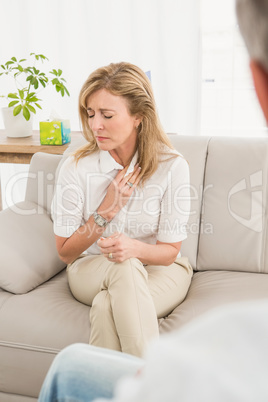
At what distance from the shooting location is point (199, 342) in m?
0.44

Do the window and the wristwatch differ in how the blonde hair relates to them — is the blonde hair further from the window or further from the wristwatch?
the window

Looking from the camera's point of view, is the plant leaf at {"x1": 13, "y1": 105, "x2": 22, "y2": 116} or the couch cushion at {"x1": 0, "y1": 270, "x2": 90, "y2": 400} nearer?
the couch cushion at {"x1": 0, "y1": 270, "x2": 90, "y2": 400}

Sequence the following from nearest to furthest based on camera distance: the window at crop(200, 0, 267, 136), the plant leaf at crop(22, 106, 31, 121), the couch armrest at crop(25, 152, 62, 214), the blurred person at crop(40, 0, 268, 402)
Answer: the blurred person at crop(40, 0, 268, 402)
the couch armrest at crop(25, 152, 62, 214)
the plant leaf at crop(22, 106, 31, 121)
the window at crop(200, 0, 267, 136)

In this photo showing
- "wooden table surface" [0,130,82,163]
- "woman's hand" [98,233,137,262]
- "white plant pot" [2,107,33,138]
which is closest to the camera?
"woman's hand" [98,233,137,262]

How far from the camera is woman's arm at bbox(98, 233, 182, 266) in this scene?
164 centimetres

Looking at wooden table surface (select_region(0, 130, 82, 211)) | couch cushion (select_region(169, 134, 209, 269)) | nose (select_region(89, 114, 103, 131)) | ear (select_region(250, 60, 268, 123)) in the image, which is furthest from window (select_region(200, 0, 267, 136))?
ear (select_region(250, 60, 268, 123))

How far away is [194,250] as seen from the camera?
6.75 ft

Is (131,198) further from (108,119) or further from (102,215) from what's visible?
(108,119)

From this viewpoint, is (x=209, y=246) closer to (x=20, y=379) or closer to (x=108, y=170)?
(x=108, y=170)

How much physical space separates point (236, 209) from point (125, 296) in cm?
70

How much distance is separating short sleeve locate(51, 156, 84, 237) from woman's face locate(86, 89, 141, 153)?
0.52 feet

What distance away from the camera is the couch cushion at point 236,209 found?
201cm

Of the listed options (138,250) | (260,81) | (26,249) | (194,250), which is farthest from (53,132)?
(260,81)

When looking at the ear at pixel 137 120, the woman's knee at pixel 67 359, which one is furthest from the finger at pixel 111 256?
the woman's knee at pixel 67 359
